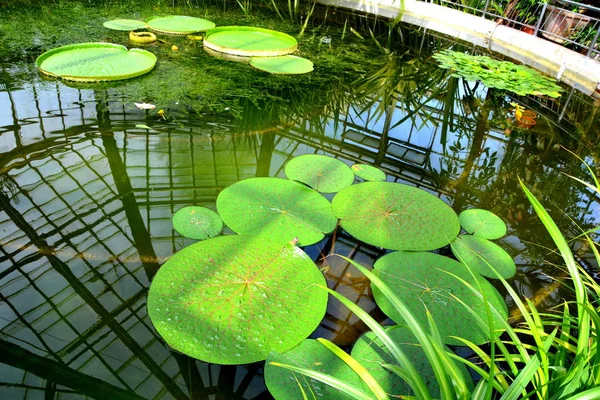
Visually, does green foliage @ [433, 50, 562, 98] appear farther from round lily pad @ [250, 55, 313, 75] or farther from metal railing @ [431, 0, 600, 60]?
round lily pad @ [250, 55, 313, 75]

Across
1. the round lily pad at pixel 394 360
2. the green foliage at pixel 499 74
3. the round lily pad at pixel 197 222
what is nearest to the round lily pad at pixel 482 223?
the round lily pad at pixel 394 360

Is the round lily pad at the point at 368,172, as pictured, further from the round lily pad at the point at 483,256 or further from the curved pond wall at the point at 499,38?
the curved pond wall at the point at 499,38

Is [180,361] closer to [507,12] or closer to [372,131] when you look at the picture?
[372,131]

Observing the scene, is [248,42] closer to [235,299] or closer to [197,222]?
[197,222]

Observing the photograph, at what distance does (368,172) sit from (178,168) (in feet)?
3.60

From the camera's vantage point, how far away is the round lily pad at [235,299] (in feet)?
4.32

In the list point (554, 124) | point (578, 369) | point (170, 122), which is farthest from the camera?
point (554, 124)

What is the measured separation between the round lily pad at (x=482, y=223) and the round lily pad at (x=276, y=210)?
0.71m

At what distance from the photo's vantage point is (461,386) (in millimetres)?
972

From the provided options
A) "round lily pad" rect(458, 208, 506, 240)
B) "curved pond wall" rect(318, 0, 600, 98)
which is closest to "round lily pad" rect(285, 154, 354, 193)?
"round lily pad" rect(458, 208, 506, 240)

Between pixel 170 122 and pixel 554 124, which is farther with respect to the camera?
pixel 554 124

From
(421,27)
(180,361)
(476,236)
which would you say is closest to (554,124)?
(476,236)

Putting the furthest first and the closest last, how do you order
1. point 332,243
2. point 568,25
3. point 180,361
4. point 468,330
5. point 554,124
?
point 568,25, point 554,124, point 332,243, point 468,330, point 180,361

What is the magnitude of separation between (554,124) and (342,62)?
1987mm
